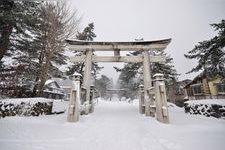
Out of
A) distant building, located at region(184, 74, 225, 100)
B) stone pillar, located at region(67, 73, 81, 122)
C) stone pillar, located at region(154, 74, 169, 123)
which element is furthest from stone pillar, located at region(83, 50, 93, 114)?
distant building, located at region(184, 74, 225, 100)

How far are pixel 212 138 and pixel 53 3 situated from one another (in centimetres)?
1278

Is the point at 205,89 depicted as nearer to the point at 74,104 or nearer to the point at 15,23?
the point at 74,104

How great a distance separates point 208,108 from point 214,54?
329cm

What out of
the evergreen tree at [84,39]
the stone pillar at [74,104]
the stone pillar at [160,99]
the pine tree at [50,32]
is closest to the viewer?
the stone pillar at [160,99]

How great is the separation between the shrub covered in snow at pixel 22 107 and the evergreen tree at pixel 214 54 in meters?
10.3

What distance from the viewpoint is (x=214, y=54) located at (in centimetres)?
798

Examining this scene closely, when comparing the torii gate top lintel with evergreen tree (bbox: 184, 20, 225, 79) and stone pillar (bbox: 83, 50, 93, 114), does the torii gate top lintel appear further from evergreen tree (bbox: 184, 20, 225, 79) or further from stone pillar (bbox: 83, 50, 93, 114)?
evergreen tree (bbox: 184, 20, 225, 79)

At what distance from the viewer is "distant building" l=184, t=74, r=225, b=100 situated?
16.8 m

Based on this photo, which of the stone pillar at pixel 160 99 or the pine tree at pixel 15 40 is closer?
the stone pillar at pixel 160 99

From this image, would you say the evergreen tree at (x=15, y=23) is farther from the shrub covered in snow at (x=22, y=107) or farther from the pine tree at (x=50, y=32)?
the shrub covered in snow at (x=22, y=107)

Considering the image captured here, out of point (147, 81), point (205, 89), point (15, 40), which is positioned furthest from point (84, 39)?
point (205, 89)

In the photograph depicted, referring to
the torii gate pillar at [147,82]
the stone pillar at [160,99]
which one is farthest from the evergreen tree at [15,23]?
the stone pillar at [160,99]

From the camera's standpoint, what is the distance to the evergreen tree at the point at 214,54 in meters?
7.60

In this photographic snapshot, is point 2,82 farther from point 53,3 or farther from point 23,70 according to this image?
point 53,3
